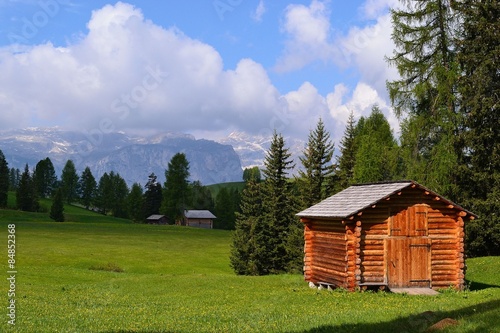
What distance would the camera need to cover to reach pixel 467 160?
40812 millimetres

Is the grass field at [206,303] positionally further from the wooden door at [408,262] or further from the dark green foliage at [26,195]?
the dark green foliage at [26,195]

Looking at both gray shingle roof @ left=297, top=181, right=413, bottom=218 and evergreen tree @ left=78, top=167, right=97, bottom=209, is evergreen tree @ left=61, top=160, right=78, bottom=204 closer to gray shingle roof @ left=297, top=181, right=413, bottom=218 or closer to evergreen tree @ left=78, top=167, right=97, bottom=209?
evergreen tree @ left=78, top=167, right=97, bottom=209

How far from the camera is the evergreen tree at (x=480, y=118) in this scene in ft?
128

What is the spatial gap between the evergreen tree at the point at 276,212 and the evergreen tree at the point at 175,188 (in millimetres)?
70880

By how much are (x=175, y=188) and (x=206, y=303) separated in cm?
10006

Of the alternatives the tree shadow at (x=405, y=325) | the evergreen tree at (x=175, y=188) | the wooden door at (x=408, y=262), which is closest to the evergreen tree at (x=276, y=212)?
the wooden door at (x=408, y=262)

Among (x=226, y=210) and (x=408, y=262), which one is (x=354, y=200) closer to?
(x=408, y=262)

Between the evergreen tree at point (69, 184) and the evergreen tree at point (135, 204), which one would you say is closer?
the evergreen tree at point (135, 204)

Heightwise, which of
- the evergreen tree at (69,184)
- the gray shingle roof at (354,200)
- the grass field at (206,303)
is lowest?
the grass field at (206,303)

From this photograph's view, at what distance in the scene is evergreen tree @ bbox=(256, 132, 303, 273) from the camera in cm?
5253

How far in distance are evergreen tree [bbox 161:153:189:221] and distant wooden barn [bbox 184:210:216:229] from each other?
6451mm

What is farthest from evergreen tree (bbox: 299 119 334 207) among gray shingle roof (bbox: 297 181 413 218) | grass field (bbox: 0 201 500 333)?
gray shingle roof (bbox: 297 181 413 218)

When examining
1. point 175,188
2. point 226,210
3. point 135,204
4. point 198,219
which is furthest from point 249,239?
point 135,204

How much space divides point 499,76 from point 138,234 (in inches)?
2281
